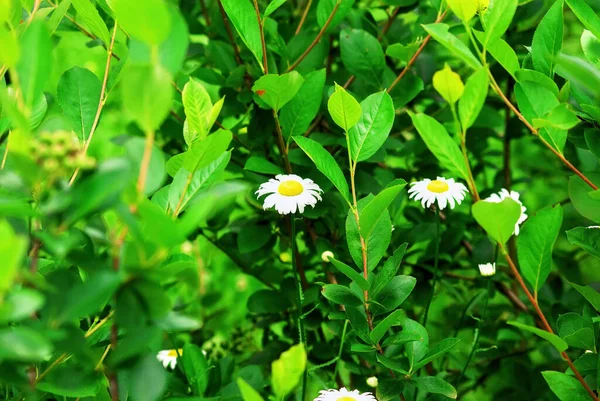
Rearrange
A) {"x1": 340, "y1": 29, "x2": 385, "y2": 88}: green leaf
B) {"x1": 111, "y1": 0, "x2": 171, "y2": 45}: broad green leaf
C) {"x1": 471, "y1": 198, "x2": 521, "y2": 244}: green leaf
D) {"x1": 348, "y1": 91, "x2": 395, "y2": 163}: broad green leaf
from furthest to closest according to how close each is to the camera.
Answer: {"x1": 340, "y1": 29, "x2": 385, "y2": 88}: green leaf < {"x1": 348, "y1": 91, "x2": 395, "y2": 163}: broad green leaf < {"x1": 471, "y1": 198, "x2": 521, "y2": 244}: green leaf < {"x1": 111, "y1": 0, "x2": 171, "y2": 45}: broad green leaf

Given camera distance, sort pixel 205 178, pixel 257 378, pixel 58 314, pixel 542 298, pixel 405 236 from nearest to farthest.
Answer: pixel 58 314
pixel 205 178
pixel 257 378
pixel 405 236
pixel 542 298

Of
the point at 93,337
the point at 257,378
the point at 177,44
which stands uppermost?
the point at 177,44

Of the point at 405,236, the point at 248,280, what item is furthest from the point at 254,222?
the point at 248,280

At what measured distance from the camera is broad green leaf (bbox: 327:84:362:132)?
1.81 feet

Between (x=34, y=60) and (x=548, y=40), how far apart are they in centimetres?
43

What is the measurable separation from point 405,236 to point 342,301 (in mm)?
386

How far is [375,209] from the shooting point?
56cm

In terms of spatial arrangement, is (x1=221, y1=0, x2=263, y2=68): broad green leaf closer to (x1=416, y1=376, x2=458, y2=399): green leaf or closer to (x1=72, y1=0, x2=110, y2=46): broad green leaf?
(x1=72, y1=0, x2=110, y2=46): broad green leaf

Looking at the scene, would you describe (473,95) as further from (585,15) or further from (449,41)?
(585,15)

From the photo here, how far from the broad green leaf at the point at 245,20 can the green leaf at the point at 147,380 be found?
0.39 meters

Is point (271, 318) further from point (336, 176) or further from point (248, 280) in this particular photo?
point (336, 176)

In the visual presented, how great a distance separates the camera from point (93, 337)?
581 millimetres

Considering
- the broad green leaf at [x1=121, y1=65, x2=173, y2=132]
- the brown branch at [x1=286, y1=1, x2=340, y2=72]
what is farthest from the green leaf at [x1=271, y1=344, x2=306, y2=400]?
the brown branch at [x1=286, y1=1, x2=340, y2=72]

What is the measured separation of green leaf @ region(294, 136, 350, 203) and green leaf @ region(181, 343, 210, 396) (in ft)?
0.84
